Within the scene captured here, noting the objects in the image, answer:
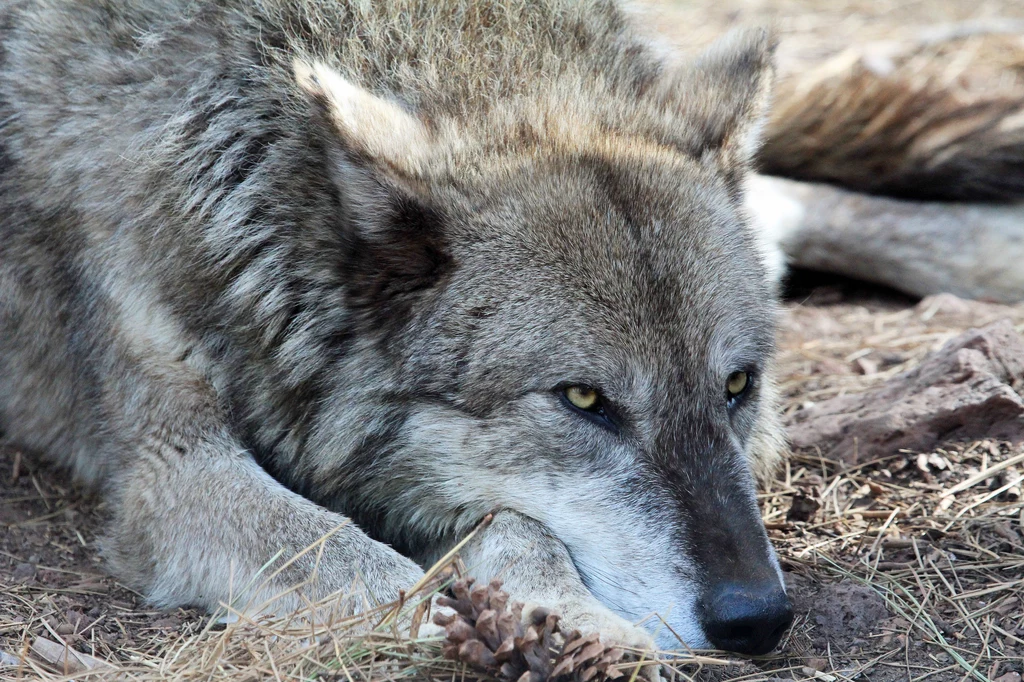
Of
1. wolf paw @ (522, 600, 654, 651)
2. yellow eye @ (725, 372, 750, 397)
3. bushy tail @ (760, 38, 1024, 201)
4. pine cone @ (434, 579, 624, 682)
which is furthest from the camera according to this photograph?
bushy tail @ (760, 38, 1024, 201)

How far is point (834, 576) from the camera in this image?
3.22 meters

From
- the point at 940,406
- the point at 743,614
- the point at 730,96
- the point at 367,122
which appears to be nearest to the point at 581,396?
the point at 743,614

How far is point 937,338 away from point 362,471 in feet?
9.53

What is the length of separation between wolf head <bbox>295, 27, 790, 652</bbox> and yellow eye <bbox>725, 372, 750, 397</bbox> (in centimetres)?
1

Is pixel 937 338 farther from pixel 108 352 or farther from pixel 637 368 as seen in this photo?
pixel 108 352

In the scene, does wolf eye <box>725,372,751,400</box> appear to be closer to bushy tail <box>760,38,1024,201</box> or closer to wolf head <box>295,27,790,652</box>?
wolf head <box>295,27,790,652</box>

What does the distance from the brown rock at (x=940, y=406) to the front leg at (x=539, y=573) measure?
1508 mm

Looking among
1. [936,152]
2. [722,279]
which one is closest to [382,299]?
[722,279]

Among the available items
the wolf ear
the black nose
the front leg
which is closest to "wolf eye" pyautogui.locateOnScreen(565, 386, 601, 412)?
the front leg

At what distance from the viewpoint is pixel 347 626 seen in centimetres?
260

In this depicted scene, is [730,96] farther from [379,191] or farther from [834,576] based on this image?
[834,576]

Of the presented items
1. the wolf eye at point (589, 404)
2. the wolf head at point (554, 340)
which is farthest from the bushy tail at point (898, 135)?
the wolf eye at point (589, 404)

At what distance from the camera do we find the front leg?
8.61 feet

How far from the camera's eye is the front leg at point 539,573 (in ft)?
8.61
